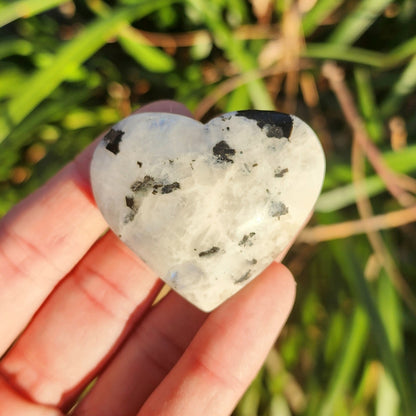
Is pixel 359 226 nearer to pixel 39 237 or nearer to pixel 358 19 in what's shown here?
pixel 358 19

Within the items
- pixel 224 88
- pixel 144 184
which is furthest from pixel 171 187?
pixel 224 88

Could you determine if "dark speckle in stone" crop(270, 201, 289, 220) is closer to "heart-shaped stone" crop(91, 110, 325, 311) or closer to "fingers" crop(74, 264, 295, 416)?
"heart-shaped stone" crop(91, 110, 325, 311)

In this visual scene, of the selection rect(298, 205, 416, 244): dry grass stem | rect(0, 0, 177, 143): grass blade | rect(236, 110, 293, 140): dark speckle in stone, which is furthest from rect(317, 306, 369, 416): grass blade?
rect(0, 0, 177, 143): grass blade

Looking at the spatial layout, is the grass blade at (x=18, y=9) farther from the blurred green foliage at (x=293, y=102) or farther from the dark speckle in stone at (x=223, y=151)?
the dark speckle in stone at (x=223, y=151)

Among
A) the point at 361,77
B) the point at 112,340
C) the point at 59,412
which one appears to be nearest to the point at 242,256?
the point at 112,340

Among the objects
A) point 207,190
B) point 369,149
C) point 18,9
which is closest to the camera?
point 207,190

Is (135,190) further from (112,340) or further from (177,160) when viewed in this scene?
(112,340)

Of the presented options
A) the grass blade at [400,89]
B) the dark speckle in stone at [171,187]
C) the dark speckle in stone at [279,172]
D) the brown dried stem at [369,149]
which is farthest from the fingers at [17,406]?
the grass blade at [400,89]
